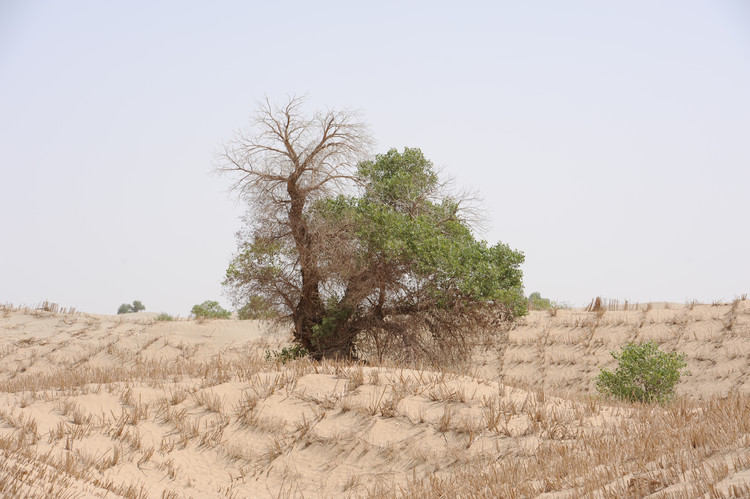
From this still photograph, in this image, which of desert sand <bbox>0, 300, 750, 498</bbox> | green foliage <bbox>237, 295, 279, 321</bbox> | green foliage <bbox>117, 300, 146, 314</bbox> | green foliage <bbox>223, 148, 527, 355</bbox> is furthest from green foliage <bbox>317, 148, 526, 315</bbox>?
green foliage <bbox>117, 300, 146, 314</bbox>

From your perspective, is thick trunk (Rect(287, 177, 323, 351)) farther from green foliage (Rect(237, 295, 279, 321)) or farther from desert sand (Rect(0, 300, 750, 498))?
desert sand (Rect(0, 300, 750, 498))

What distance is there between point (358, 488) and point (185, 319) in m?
25.4

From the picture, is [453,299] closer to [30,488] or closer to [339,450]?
[339,450]

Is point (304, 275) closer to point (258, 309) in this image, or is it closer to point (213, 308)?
point (258, 309)

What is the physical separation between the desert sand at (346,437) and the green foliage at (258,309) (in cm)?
415

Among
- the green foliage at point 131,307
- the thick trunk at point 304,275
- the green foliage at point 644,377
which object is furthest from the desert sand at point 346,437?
the green foliage at point 131,307

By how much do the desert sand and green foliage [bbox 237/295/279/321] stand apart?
13.6 ft

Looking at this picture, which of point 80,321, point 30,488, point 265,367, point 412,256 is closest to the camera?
point 30,488

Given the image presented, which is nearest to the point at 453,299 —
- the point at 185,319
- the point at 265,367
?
the point at 265,367

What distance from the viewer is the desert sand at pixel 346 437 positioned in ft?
22.5

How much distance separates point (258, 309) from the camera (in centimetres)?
1883

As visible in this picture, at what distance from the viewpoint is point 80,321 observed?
31.1 metres

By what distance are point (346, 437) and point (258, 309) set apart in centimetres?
938

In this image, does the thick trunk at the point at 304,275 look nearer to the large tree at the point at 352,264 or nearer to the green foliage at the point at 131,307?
the large tree at the point at 352,264
